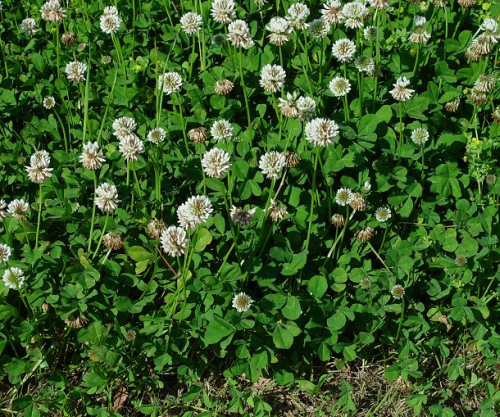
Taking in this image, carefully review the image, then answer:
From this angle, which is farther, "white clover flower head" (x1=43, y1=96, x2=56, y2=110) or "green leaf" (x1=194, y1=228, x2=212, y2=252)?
"white clover flower head" (x1=43, y1=96, x2=56, y2=110)

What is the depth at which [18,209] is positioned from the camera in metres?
3.46

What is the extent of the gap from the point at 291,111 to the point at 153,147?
0.89m

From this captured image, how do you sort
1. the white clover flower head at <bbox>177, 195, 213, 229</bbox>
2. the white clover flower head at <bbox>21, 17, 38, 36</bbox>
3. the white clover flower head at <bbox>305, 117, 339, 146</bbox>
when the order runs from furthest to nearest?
1. the white clover flower head at <bbox>21, 17, 38, 36</bbox>
2. the white clover flower head at <bbox>305, 117, 339, 146</bbox>
3. the white clover flower head at <bbox>177, 195, 213, 229</bbox>

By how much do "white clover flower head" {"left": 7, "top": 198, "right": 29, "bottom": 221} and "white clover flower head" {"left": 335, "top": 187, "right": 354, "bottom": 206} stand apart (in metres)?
1.54

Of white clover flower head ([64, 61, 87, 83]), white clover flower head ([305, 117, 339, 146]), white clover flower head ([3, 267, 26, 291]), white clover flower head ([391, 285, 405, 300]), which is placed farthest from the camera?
white clover flower head ([64, 61, 87, 83])

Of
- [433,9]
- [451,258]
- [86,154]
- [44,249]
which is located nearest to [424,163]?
[451,258]

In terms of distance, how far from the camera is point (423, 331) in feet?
11.1

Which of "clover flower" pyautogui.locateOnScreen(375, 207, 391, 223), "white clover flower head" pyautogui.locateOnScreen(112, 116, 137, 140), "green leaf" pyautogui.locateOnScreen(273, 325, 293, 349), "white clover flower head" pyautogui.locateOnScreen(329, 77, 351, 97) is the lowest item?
"green leaf" pyautogui.locateOnScreen(273, 325, 293, 349)

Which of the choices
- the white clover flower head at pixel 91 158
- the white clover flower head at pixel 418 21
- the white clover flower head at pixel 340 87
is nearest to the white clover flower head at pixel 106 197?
the white clover flower head at pixel 91 158

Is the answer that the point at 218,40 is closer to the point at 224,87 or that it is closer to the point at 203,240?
the point at 224,87

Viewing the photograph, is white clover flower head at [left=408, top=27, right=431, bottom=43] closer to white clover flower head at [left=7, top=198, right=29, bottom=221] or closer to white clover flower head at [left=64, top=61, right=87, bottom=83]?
white clover flower head at [left=64, top=61, right=87, bottom=83]

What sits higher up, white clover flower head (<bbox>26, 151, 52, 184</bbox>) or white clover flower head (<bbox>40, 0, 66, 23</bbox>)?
white clover flower head (<bbox>40, 0, 66, 23</bbox>)

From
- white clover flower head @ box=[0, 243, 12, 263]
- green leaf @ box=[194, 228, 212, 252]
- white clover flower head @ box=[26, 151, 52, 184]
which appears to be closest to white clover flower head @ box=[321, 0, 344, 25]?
green leaf @ box=[194, 228, 212, 252]

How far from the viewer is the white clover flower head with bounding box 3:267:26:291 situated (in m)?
3.19
